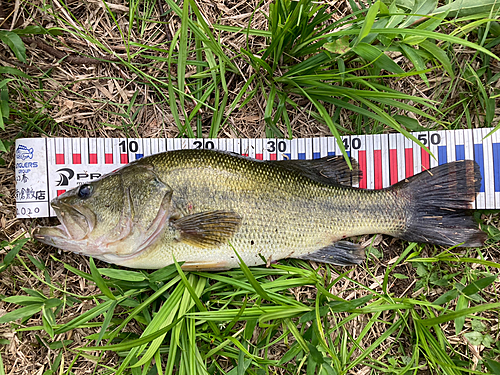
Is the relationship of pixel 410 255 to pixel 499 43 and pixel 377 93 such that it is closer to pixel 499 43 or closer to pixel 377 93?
pixel 377 93

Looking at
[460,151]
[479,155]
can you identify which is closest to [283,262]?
[460,151]

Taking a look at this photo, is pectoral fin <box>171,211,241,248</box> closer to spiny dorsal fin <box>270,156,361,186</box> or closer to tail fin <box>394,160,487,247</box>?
spiny dorsal fin <box>270,156,361,186</box>

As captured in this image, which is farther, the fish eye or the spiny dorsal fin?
the spiny dorsal fin

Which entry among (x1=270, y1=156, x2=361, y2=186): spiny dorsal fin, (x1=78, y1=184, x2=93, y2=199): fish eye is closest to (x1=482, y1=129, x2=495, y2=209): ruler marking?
(x1=270, y1=156, x2=361, y2=186): spiny dorsal fin

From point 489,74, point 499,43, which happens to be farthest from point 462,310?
point 499,43

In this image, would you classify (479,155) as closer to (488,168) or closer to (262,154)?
(488,168)

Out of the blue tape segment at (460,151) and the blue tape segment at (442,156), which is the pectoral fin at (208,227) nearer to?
the blue tape segment at (442,156)
